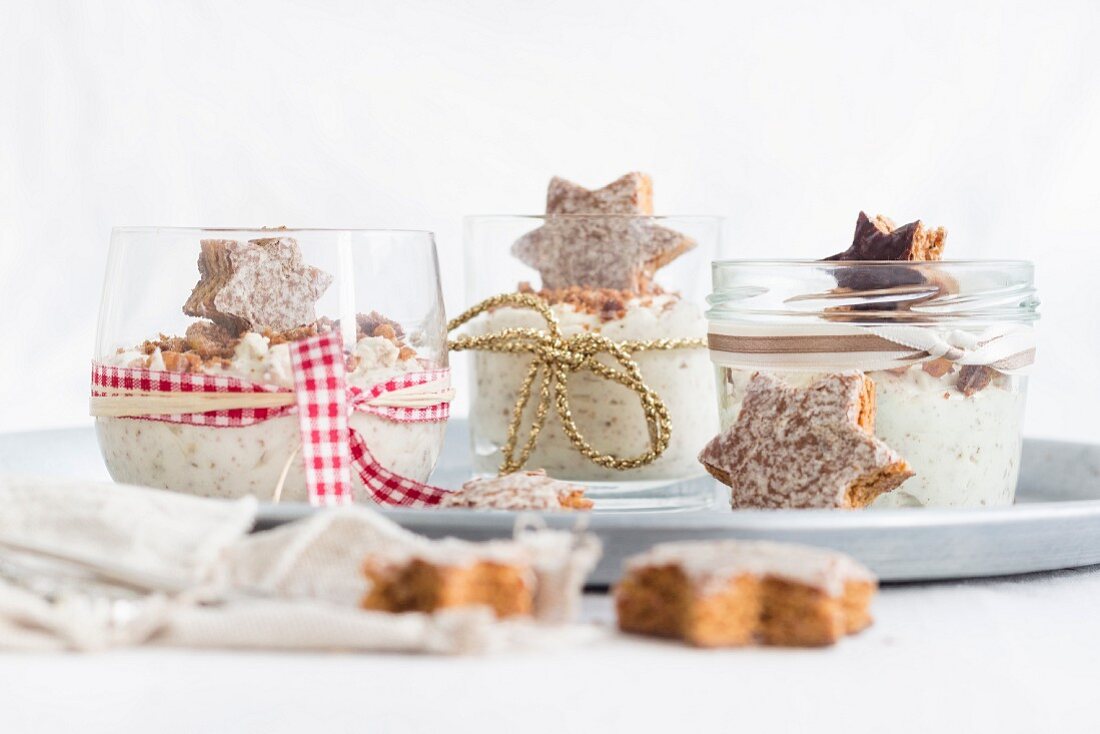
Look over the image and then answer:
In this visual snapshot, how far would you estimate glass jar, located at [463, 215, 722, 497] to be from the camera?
6.81 feet

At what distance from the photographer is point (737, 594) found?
1271 millimetres

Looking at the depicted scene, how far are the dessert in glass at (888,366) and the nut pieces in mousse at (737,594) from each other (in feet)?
1.18

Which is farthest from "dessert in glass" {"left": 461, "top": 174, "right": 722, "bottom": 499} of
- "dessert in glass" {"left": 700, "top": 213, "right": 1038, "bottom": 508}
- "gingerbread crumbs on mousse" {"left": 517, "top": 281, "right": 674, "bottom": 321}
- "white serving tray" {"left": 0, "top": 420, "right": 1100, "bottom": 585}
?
"white serving tray" {"left": 0, "top": 420, "right": 1100, "bottom": 585}

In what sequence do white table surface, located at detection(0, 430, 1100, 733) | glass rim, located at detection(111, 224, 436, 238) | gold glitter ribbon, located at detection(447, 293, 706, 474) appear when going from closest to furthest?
white table surface, located at detection(0, 430, 1100, 733) → glass rim, located at detection(111, 224, 436, 238) → gold glitter ribbon, located at detection(447, 293, 706, 474)

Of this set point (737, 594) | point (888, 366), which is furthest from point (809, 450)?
point (737, 594)

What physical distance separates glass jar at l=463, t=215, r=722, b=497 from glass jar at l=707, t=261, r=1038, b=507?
0.85 ft

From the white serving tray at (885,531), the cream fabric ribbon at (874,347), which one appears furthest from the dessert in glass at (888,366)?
the white serving tray at (885,531)

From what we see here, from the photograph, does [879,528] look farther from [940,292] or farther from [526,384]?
[526,384]

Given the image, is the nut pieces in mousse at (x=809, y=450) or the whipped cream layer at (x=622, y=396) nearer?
the nut pieces in mousse at (x=809, y=450)

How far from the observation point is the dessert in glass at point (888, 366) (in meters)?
1.70

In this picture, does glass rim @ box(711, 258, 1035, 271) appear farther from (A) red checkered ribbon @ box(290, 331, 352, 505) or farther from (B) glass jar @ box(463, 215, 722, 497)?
(A) red checkered ribbon @ box(290, 331, 352, 505)

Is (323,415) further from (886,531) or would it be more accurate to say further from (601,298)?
(886,531)

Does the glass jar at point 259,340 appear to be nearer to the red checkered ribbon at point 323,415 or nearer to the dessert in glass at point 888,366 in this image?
the red checkered ribbon at point 323,415

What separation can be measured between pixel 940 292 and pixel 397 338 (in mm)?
664
